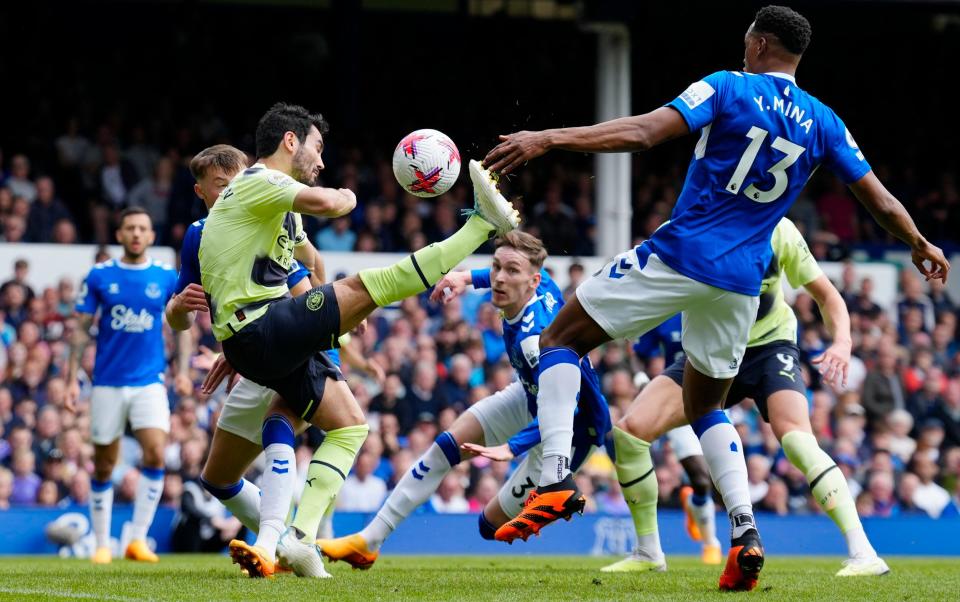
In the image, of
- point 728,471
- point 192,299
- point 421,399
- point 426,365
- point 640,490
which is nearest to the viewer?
point 728,471

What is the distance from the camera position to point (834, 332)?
26.2 feet

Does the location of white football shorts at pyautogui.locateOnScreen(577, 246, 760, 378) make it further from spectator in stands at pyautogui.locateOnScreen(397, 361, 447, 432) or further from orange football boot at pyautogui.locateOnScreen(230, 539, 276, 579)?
spectator in stands at pyautogui.locateOnScreen(397, 361, 447, 432)

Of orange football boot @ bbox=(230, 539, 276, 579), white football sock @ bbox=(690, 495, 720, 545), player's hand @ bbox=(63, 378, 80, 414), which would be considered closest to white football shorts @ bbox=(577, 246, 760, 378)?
orange football boot @ bbox=(230, 539, 276, 579)

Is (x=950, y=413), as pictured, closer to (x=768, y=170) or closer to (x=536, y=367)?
(x=536, y=367)

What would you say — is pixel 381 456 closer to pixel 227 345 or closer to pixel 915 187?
pixel 227 345

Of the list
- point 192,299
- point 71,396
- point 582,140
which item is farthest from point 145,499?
point 582,140

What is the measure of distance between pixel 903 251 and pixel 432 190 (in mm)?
13296

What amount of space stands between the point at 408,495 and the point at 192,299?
1.82 meters

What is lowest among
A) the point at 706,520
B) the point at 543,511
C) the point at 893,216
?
the point at 706,520

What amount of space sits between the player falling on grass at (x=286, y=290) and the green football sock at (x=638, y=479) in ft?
6.56

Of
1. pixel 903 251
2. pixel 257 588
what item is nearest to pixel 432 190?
pixel 257 588

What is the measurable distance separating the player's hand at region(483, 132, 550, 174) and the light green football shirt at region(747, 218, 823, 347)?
2667 millimetres

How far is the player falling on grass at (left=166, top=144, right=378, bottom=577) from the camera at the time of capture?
22.8 feet

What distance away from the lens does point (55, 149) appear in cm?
1716
